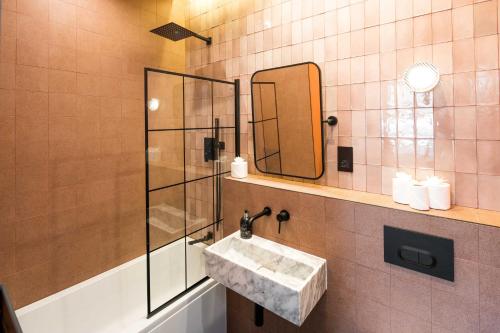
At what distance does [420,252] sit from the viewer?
1.15 meters

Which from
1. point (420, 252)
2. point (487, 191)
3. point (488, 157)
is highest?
point (488, 157)

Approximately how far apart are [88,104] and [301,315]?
6.05 ft

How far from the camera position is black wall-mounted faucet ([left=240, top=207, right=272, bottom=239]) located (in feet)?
5.28

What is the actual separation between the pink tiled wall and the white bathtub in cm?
43

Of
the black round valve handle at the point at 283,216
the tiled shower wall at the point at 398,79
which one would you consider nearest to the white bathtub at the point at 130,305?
the black round valve handle at the point at 283,216

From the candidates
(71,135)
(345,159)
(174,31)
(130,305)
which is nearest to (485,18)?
(345,159)

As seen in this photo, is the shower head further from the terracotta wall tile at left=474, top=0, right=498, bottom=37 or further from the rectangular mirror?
the terracotta wall tile at left=474, top=0, right=498, bottom=37

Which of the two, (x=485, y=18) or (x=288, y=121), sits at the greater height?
(x=485, y=18)

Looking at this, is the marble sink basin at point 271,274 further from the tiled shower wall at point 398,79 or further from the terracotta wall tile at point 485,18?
the terracotta wall tile at point 485,18

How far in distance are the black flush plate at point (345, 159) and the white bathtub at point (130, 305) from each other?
112 centimetres

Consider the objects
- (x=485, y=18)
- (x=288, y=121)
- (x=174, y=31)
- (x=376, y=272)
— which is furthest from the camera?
(x=174, y=31)

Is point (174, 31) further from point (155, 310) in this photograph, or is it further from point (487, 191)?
point (487, 191)

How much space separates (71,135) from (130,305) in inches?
51.8

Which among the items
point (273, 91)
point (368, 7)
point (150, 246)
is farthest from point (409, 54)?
point (150, 246)
